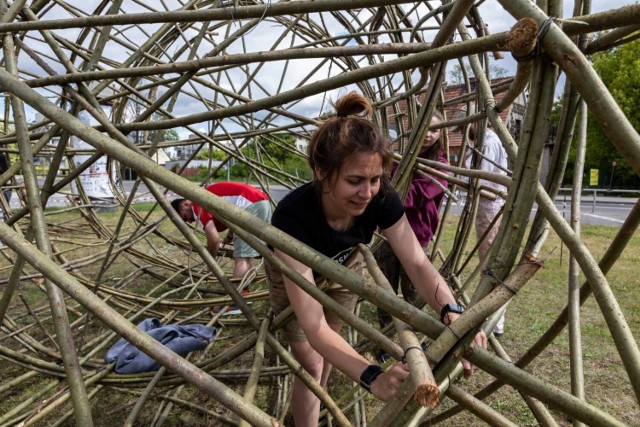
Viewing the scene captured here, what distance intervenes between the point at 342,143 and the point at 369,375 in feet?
1.50

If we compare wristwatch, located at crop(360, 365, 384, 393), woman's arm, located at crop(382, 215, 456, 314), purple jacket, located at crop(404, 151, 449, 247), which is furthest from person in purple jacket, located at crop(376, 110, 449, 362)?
wristwatch, located at crop(360, 365, 384, 393)

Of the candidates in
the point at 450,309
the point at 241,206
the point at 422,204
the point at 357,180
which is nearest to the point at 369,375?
the point at 450,309

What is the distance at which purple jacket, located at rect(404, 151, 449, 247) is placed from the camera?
1928 mm

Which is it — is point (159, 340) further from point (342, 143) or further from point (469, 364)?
point (469, 364)

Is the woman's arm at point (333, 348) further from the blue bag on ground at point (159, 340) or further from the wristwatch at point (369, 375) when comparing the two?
the blue bag on ground at point (159, 340)

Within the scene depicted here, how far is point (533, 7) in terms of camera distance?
51 centimetres

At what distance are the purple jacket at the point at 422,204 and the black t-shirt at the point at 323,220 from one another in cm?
80

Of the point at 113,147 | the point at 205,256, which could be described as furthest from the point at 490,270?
the point at 205,256

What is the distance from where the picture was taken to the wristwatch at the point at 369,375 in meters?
0.76

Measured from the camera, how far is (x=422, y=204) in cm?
196

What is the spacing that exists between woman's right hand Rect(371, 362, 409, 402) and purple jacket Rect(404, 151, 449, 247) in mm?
1247

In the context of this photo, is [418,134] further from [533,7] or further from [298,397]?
[298,397]

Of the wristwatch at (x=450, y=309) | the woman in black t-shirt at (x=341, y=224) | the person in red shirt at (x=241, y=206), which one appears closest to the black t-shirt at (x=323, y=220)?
the woman in black t-shirt at (x=341, y=224)

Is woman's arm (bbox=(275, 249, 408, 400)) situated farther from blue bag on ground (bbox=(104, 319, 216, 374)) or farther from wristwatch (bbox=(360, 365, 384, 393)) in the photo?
blue bag on ground (bbox=(104, 319, 216, 374))
